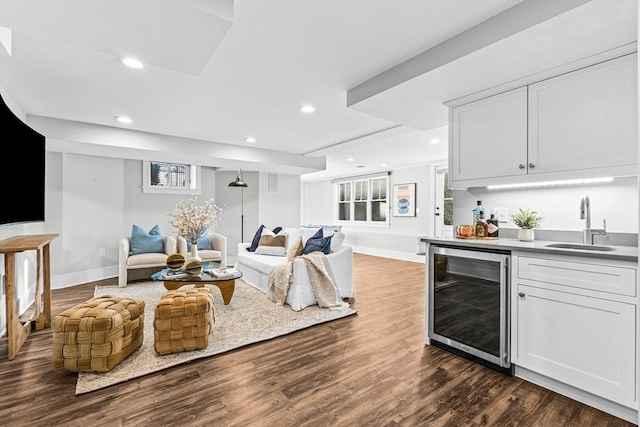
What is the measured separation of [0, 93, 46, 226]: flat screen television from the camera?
2346 millimetres

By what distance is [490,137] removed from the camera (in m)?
2.54

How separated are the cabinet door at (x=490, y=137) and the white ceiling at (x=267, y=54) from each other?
181 millimetres

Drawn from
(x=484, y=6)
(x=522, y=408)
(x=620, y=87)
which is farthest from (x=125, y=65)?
(x=522, y=408)

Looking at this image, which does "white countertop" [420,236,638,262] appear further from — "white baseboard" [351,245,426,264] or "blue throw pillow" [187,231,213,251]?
"white baseboard" [351,245,426,264]

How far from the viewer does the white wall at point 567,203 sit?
2119mm

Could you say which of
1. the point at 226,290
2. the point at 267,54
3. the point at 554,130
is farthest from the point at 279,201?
the point at 554,130

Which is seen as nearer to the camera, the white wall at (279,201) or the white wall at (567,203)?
the white wall at (567,203)

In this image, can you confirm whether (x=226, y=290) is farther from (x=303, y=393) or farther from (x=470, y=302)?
(x=470, y=302)

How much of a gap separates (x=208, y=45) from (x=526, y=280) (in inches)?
100

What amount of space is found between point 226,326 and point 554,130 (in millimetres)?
3257

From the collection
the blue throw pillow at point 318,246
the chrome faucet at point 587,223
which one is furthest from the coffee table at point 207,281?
the chrome faucet at point 587,223

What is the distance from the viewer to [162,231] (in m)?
5.90

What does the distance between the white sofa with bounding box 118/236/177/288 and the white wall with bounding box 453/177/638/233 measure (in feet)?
14.5

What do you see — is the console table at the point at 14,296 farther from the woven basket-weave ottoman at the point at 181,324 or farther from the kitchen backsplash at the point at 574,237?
the kitchen backsplash at the point at 574,237
